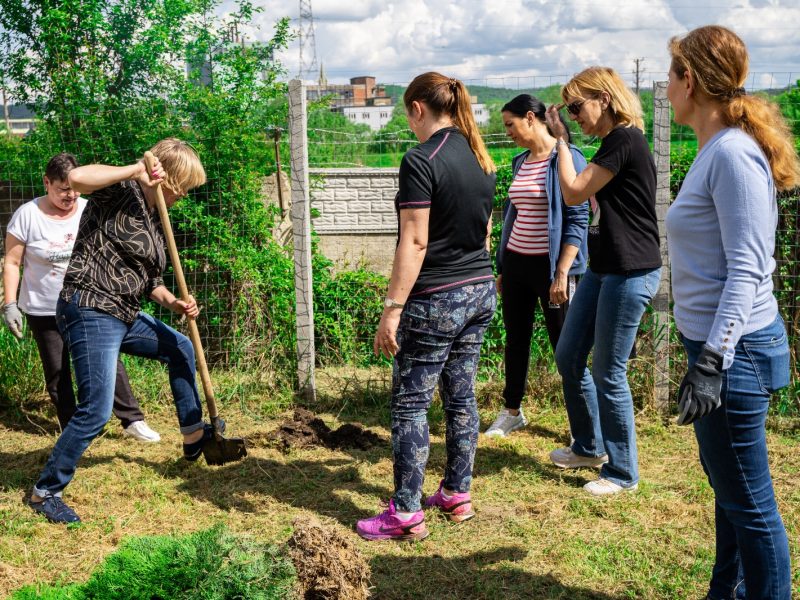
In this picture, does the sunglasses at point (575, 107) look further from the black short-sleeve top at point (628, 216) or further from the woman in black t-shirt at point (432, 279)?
the woman in black t-shirt at point (432, 279)

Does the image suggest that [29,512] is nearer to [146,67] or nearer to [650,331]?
[650,331]

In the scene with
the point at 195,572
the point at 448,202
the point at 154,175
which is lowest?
the point at 195,572

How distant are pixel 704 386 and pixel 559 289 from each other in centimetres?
217

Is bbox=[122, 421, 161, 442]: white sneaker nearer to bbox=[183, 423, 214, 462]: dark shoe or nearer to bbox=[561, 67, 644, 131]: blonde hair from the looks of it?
bbox=[183, 423, 214, 462]: dark shoe

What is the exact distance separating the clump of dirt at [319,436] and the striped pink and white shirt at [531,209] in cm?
150

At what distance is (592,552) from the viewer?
3355 millimetres

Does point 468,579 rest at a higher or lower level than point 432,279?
lower

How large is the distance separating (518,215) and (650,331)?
4.64 ft

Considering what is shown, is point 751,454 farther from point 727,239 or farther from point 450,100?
point 450,100

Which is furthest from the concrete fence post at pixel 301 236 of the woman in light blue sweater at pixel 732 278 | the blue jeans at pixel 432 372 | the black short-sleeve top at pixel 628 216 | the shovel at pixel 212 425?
the woman in light blue sweater at pixel 732 278

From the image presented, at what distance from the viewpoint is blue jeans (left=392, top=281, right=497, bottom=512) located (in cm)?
333

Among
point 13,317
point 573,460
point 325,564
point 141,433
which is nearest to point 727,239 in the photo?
point 325,564

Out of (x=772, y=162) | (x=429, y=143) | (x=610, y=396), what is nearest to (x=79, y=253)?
(x=429, y=143)

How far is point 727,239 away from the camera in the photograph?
2.15 meters
